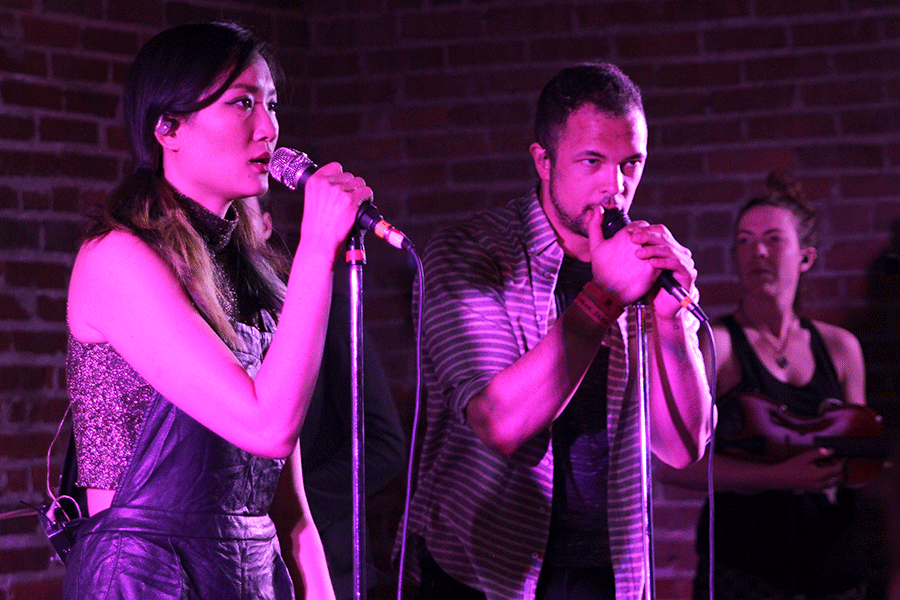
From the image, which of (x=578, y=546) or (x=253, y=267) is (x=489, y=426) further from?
(x=253, y=267)

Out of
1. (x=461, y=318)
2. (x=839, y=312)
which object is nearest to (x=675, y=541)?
(x=839, y=312)

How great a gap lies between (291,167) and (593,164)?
2.76 ft

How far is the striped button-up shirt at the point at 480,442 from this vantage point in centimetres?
190

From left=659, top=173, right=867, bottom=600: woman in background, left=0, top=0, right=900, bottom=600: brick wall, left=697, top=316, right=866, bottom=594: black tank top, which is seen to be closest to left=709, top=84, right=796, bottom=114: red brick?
left=0, top=0, right=900, bottom=600: brick wall

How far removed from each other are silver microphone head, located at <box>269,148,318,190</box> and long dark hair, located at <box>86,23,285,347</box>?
0.19 m

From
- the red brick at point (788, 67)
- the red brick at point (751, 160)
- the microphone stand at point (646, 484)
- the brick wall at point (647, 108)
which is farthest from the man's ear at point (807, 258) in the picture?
the microphone stand at point (646, 484)

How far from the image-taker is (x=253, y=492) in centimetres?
153

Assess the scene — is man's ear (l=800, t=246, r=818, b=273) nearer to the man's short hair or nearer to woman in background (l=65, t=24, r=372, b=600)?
the man's short hair

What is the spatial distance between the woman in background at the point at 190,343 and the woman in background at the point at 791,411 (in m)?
1.60

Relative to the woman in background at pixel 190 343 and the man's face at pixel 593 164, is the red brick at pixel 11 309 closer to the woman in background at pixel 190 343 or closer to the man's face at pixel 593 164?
the woman in background at pixel 190 343

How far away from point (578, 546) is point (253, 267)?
0.84 meters

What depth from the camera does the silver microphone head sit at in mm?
1424

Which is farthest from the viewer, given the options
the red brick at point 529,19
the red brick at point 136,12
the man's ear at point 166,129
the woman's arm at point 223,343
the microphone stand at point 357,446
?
the red brick at point 529,19

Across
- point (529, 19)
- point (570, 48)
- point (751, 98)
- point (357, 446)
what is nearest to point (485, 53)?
point (529, 19)
